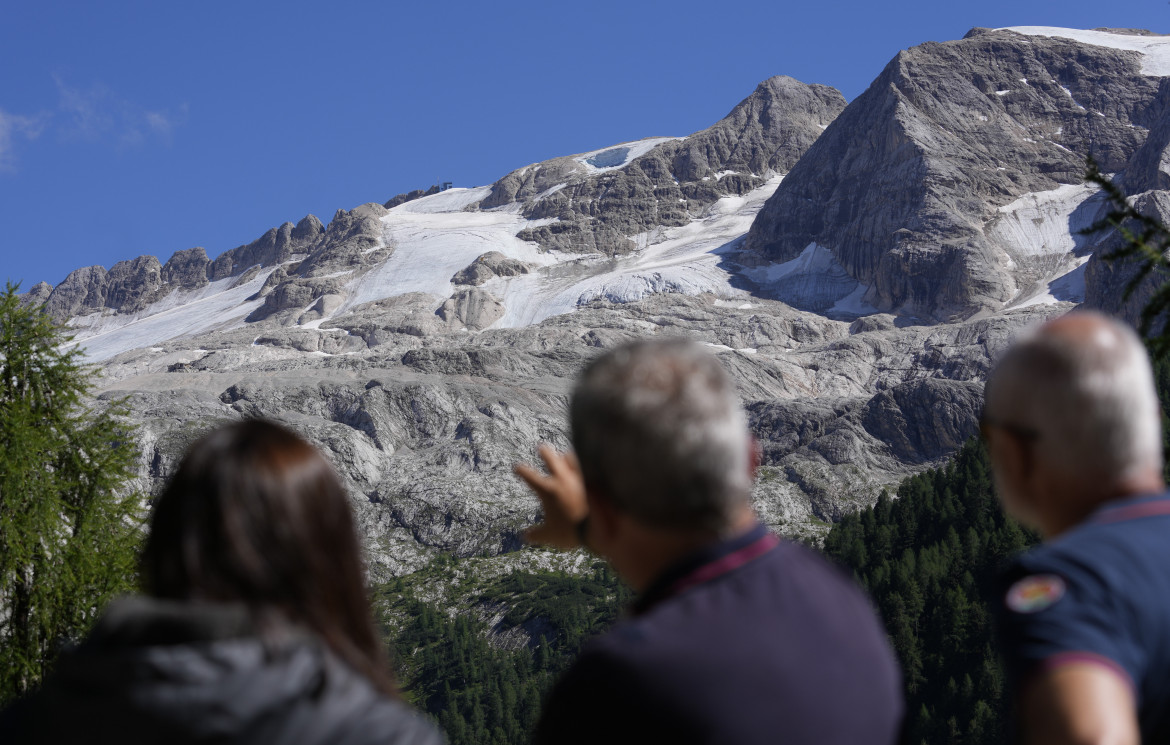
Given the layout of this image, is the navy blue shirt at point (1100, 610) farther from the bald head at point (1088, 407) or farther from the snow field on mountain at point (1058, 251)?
→ the snow field on mountain at point (1058, 251)

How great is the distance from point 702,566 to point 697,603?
148 mm

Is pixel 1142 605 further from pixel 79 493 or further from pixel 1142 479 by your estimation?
pixel 79 493

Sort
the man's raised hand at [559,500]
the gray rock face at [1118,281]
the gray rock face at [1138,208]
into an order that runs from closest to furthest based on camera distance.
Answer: the man's raised hand at [559,500] → the gray rock face at [1118,281] → the gray rock face at [1138,208]

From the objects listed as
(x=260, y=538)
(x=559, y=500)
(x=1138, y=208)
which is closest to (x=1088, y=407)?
(x=559, y=500)

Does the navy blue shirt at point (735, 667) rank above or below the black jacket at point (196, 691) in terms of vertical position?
below

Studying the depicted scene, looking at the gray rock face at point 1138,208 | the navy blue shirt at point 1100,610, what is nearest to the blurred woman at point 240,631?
the navy blue shirt at point 1100,610

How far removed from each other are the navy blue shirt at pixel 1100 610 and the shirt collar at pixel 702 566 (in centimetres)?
66

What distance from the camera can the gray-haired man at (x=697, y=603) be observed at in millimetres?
2398

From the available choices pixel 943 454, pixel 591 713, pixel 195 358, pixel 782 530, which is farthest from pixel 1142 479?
pixel 195 358

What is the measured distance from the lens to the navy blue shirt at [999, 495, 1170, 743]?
2330 mm

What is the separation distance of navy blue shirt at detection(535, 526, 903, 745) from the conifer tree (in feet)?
45.4

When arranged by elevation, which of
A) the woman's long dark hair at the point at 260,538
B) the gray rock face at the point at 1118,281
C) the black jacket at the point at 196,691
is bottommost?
the gray rock face at the point at 1118,281

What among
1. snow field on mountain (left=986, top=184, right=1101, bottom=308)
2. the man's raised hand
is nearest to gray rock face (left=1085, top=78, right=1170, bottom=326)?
snow field on mountain (left=986, top=184, right=1101, bottom=308)

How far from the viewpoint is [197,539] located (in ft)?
8.35
